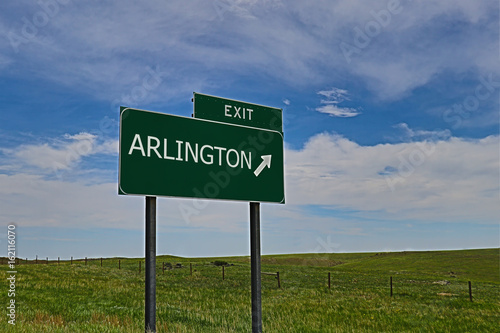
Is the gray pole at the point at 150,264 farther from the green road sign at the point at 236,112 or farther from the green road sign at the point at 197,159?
the green road sign at the point at 236,112

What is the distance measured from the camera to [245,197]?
8773 mm

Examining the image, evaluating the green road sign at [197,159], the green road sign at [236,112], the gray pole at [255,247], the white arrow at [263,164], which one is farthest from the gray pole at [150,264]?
the white arrow at [263,164]

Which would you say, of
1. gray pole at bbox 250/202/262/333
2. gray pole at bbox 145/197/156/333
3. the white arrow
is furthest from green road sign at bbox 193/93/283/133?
gray pole at bbox 145/197/156/333

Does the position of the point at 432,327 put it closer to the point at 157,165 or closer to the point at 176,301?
the point at 176,301

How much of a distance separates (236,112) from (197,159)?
1.73 meters

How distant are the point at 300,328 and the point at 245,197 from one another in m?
4.61

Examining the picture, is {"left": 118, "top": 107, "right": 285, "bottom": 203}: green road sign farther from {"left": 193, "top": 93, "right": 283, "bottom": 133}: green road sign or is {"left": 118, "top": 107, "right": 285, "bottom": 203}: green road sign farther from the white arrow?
{"left": 193, "top": 93, "right": 283, "bottom": 133}: green road sign

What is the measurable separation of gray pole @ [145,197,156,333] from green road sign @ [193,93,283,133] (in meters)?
2.29

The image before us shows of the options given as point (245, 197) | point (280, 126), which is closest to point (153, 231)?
point (245, 197)

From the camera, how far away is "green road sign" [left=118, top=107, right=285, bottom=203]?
736 cm

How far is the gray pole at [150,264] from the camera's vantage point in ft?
24.1

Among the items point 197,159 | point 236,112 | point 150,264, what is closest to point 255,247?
point 197,159

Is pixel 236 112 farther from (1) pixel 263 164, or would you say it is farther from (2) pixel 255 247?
(2) pixel 255 247

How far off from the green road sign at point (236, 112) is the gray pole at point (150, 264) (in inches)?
90.1
